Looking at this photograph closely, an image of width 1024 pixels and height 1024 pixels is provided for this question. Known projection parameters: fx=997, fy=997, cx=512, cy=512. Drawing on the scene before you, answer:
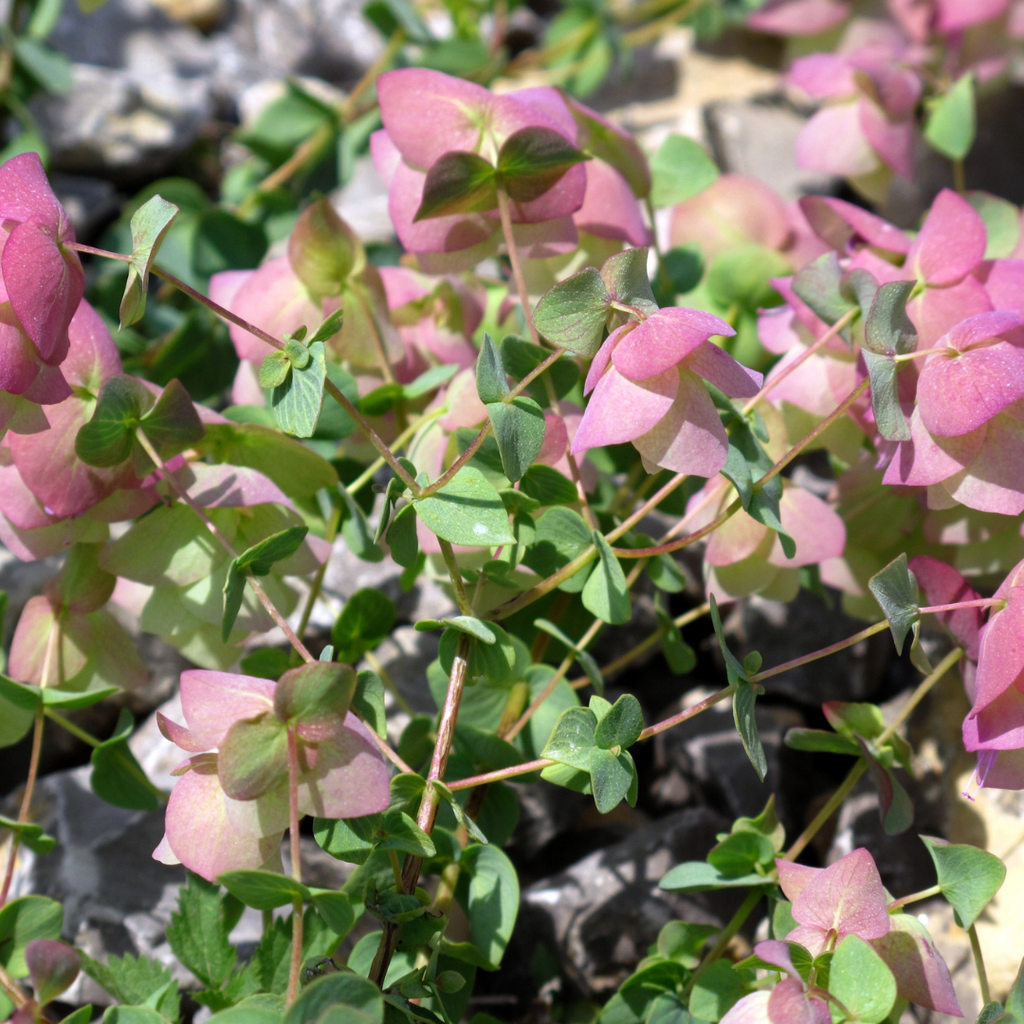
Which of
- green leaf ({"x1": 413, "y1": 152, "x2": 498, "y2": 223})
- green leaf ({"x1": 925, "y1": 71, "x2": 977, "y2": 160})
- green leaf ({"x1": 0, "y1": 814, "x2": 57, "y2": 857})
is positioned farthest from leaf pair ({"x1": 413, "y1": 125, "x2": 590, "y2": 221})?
green leaf ({"x1": 925, "y1": 71, "x2": 977, "y2": 160})

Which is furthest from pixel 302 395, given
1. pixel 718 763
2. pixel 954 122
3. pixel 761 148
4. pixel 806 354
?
pixel 761 148

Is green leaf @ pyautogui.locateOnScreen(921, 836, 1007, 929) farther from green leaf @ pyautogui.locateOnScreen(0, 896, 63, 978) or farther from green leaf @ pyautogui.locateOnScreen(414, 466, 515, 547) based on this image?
green leaf @ pyautogui.locateOnScreen(0, 896, 63, 978)

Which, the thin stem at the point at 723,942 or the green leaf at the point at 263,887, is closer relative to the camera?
the green leaf at the point at 263,887

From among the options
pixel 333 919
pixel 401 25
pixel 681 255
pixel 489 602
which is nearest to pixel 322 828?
pixel 333 919

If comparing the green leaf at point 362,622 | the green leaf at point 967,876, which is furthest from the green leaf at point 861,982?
the green leaf at point 362,622

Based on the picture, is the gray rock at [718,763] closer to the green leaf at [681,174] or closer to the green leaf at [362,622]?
the green leaf at [362,622]
